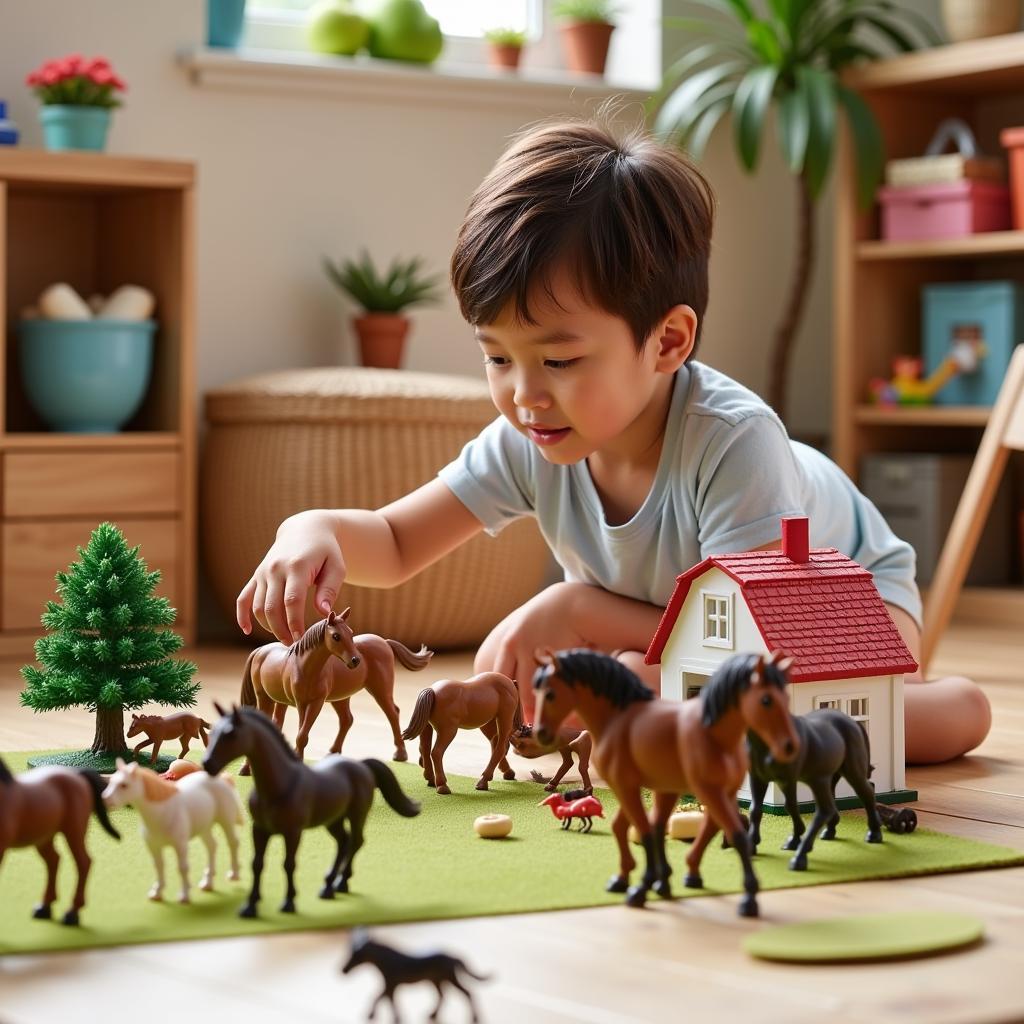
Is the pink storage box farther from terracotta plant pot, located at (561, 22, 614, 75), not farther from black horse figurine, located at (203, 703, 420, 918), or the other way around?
black horse figurine, located at (203, 703, 420, 918)

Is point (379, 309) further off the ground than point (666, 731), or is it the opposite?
point (379, 309)

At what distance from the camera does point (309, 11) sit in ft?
11.0

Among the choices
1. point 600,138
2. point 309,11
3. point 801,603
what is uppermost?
point 309,11

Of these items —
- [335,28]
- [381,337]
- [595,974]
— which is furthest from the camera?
[335,28]

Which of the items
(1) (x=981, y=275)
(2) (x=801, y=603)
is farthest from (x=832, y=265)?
(2) (x=801, y=603)

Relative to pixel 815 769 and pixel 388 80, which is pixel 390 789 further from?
pixel 388 80

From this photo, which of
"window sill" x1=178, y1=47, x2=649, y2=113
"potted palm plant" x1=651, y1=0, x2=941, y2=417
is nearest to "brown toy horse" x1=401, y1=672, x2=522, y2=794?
"window sill" x1=178, y1=47, x2=649, y2=113

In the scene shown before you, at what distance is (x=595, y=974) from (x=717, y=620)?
55 centimetres

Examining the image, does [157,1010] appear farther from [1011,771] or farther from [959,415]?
[959,415]

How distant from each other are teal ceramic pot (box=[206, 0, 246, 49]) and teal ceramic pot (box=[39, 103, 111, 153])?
0.42m

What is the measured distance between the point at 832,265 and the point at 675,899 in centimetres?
296

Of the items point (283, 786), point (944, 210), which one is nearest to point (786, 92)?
point (944, 210)

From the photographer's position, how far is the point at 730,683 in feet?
3.51

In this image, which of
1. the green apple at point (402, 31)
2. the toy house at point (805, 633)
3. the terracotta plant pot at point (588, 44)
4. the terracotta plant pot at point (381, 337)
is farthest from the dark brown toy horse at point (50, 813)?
the terracotta plant pot at point (588, 44)
